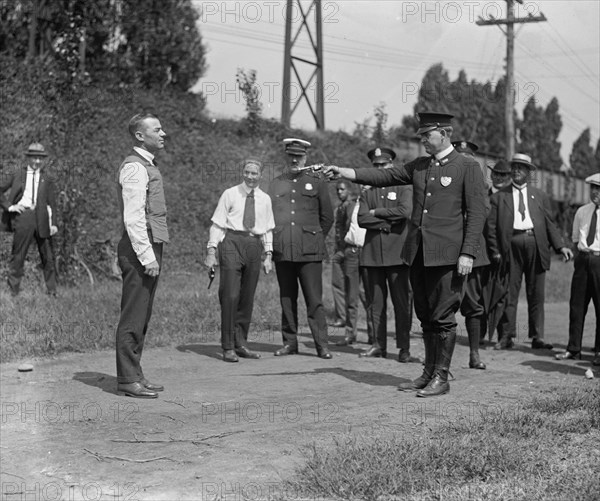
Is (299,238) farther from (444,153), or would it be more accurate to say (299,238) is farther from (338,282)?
(338,282)

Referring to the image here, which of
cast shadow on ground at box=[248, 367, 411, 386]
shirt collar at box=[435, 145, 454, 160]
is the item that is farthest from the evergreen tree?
shirt collar at box=[435, 145, 454, 160]

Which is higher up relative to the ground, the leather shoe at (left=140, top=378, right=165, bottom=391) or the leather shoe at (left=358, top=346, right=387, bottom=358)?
the leather shoe at (left=358, top=346, right=387, bottom=358)

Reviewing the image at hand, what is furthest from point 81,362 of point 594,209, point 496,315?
point 594,209

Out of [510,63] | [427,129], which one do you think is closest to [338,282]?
[427,129]

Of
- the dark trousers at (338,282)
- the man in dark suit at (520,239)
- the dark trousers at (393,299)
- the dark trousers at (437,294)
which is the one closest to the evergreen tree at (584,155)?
the dark trousers at (338,282)

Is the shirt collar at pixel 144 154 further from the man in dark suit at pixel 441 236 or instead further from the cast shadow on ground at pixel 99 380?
the cast shadow on ground at pixel 99 380

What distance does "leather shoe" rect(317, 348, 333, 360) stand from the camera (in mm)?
9477

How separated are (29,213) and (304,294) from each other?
211 inches

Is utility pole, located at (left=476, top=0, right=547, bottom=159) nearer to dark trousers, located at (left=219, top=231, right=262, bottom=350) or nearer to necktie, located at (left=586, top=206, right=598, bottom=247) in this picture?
necktie, located at (left=586, top=206, right=598, bottom=247)

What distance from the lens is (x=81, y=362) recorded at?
897 centimetres

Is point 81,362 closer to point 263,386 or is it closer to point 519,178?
point 263,386

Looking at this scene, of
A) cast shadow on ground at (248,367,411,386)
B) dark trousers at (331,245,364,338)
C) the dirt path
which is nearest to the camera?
the dirt path

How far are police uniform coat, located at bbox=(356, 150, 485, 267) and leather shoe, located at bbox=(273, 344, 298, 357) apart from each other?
8.83 ft

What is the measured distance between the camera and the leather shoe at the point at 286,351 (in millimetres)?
9656
